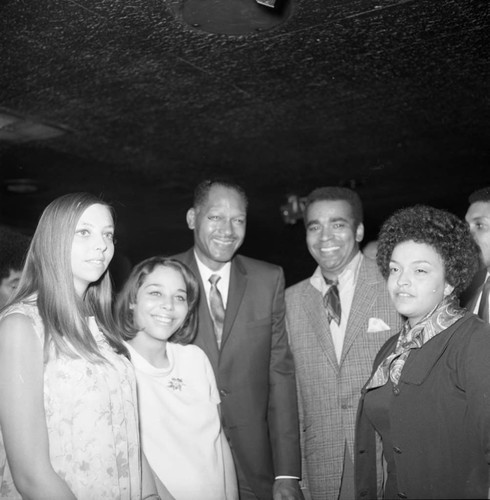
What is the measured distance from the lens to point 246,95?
356cm

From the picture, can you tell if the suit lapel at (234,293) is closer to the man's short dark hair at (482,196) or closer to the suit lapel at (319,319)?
the suit lapel at (319,319)

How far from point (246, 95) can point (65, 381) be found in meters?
2.33

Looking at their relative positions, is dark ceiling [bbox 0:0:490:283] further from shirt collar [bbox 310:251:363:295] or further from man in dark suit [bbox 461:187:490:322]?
shirt collar [bbox 310:251:363:295]

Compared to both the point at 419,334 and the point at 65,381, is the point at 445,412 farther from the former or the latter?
the point at 65,381

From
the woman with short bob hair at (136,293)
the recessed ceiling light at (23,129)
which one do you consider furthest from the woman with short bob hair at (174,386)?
the recessed ceiling light at (23,129)

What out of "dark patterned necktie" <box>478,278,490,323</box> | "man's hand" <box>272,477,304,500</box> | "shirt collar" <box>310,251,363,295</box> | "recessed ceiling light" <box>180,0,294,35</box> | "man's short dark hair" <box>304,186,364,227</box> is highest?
"recessed ceiling light" <box>180,0,294,35</box>

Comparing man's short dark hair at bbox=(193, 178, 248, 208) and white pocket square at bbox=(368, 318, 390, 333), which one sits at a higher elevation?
man's short dark hair at bbox=(193, 178, 248, 208)

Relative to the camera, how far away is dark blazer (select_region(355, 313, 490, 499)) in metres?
1.74

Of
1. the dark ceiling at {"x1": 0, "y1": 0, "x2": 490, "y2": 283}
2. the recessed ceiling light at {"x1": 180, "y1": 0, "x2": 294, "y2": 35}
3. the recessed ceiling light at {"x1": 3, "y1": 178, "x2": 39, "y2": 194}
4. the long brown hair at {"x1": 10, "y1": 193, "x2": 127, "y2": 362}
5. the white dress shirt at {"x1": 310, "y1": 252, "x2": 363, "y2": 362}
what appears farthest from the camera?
the recessed ceiling light at {"x1": 3, "y1": 178, "x2": 39, "y2": 194}

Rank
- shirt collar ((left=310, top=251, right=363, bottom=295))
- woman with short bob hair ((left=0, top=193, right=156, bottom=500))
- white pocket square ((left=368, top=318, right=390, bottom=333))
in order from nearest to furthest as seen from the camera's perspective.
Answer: woman with short bob hair ((left=0, top=193, right=156, bottom=500)) < white pocket square ((left=368, top=318, right=390, bottom=333)) < shirt collar ((left=310, top=251, right=363, bottom=295))

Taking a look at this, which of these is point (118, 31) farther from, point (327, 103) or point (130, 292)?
point (327, 103)

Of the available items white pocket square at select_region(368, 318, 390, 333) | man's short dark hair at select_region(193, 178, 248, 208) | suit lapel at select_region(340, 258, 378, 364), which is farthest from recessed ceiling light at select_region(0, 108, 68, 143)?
white pocket square at select_region(368, 318, 390, 333)

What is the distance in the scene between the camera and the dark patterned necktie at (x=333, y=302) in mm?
3076

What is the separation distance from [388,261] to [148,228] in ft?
22.7
